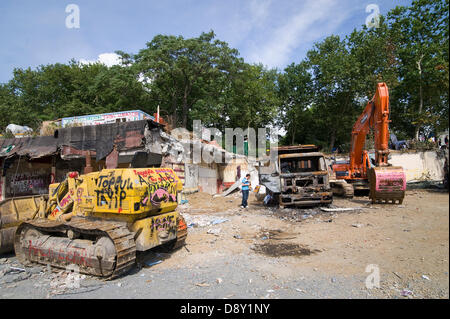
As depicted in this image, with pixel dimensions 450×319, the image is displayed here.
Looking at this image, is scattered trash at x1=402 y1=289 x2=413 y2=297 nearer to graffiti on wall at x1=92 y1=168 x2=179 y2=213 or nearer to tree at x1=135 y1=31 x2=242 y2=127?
graffiti on wall at x1=92 y1=168 x2=179 y2=213

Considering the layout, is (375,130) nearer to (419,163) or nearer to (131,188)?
(131,188)

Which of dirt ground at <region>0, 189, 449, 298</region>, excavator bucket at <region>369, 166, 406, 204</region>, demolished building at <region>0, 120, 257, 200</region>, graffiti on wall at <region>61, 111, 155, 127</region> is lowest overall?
dirt ground at <region>0, 189, 449, 298</region>

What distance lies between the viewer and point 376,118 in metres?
9.34

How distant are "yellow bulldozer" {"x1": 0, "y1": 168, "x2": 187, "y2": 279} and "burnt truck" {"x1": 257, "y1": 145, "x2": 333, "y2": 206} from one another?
5006 millimetres

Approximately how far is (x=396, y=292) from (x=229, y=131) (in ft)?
83.7

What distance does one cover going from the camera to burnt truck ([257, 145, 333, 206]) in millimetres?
9219

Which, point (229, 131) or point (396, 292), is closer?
point (396, 292)

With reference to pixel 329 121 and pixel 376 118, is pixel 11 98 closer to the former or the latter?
pixel 329 121

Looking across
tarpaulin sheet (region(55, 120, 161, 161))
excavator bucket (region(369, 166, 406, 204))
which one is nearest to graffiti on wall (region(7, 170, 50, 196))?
tarpaulin sheet (region(55, 120, 161, 161))
